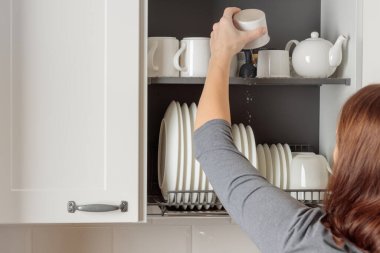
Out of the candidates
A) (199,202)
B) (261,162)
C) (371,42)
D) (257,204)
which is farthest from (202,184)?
(257,204)

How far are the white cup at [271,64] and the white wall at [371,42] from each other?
0.66ft

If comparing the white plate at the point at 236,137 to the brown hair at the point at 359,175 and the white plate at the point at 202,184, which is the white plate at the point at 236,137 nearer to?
the white plate at the point at 202,184

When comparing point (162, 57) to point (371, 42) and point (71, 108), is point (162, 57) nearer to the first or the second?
point (71, 108)

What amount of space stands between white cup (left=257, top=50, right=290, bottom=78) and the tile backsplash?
0.45 metres

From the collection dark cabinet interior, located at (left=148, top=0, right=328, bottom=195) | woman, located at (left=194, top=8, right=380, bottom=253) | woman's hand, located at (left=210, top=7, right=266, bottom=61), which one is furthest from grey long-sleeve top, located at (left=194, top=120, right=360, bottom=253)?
dark cabinet interior, located at (left=148, top=0, right=328, bottom=195)

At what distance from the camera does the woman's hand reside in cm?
129

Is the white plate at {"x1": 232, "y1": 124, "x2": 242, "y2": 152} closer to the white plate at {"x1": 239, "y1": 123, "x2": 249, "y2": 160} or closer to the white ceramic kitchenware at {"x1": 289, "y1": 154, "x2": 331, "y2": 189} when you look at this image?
the white plate at {"x1": 239, "y1": 123, "x2": 249, "y2": 160}

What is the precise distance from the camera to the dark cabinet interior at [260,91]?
181 centimetres

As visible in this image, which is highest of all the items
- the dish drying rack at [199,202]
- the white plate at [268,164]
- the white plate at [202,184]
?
the white plate at [268,164]

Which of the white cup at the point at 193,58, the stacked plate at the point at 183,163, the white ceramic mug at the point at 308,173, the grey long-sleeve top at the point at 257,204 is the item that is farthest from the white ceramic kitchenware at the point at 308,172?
the grey long-sleeve top at the point at 257,204

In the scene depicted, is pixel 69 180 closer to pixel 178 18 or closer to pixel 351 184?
pixel 178 18

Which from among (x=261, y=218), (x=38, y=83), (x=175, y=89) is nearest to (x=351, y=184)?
(x=261, y=218)

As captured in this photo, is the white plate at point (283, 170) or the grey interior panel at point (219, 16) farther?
the grey interior panel at point (219, 16)

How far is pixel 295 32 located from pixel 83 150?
0.68m
